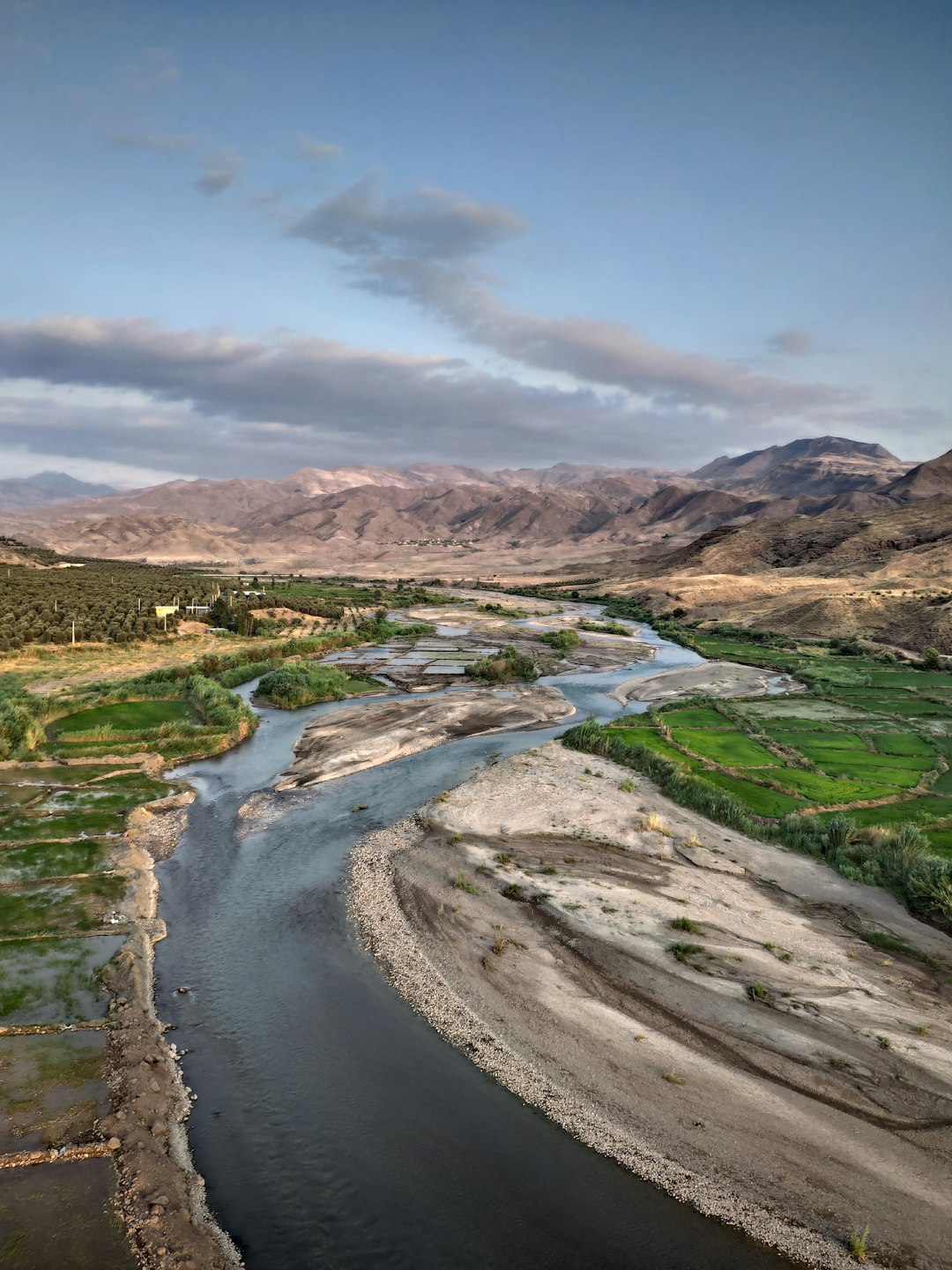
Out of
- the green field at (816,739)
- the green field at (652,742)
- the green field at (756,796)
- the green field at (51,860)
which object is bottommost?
the green field at (51,860)

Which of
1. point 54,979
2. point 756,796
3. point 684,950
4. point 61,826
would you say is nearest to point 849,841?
point 756,796

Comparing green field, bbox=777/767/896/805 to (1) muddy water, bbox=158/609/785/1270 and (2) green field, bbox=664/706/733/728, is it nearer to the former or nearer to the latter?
(2) green field, bbox=664/706/733/728

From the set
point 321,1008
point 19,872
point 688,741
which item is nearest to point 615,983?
point 321,1008

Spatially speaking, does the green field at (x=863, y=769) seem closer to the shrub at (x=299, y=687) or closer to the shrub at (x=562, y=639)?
the shrub at (x=299, y=687)

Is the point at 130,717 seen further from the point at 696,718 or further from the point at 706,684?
the point at 706,684

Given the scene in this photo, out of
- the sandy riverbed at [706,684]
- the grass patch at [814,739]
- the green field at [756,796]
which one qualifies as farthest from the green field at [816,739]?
the sandy riverbed at [706,684]

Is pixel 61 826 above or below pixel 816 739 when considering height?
below

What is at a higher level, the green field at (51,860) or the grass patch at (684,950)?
the grass patch at (684,950)
